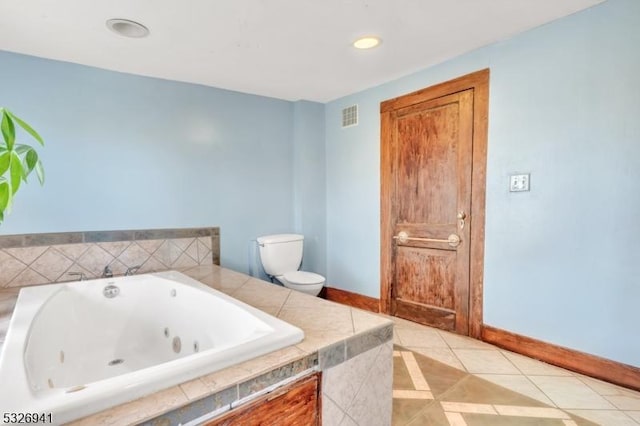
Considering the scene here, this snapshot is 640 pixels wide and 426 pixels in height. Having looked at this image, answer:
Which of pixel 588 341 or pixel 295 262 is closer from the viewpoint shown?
pixel 588 341

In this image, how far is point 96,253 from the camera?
2.42 m

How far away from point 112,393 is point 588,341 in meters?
2.22

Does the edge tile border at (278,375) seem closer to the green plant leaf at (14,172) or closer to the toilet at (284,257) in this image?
the green plant leaf at (14,172)

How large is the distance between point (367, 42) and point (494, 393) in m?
2.11

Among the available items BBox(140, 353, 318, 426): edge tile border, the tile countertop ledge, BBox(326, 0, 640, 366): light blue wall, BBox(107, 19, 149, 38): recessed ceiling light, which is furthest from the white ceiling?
BBox(140, 353, 318, 426): edge tile border

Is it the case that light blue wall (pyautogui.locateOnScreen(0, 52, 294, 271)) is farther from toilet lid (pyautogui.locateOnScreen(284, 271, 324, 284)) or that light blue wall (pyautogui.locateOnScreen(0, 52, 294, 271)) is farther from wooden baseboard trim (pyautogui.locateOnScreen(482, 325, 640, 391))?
wooden baseboard trim (pyautogui.locateOnScreen(482, 325, 640, 391))

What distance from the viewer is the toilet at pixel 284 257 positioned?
9.54ft

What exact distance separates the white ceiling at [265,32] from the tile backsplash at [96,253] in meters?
1.22

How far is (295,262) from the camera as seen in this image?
3.13 metres

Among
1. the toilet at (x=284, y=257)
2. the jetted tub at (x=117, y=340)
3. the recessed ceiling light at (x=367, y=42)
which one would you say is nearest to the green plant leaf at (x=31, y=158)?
the jetted tub at (x=117, y=340)

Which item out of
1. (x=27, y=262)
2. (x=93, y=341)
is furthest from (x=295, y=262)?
(x=27, y=262)

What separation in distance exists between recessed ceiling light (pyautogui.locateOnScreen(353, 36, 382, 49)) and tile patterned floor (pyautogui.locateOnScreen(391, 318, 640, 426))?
1986mm

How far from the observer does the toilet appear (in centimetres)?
291

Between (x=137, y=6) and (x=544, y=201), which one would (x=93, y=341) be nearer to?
(x=137, y=6)
